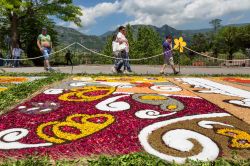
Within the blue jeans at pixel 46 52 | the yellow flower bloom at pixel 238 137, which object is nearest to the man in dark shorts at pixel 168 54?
the blue jeans at pixel 46 52

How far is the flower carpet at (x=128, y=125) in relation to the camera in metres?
5.59

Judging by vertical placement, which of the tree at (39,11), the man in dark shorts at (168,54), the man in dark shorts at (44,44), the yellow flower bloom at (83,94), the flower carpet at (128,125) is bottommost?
the flower carpet at (128,125)

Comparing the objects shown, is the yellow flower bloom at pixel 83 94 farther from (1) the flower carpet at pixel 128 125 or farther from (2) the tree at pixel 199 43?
(2) the tree at pixel 199 43

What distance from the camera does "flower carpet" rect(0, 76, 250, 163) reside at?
559 centimetres

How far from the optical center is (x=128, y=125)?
6871mm

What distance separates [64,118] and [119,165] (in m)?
2.72

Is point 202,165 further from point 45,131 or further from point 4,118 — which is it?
point 4,118

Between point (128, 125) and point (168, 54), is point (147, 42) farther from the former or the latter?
point (128, 125)

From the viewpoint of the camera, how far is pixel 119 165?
492 centimetres

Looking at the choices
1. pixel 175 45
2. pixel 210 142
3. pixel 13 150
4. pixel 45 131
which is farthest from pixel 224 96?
pixel 175 45

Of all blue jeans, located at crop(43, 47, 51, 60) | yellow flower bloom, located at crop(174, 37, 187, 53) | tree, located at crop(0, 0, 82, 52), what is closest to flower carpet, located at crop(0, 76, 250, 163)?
blue jeans, located at crop(43, 47, 51, 60)

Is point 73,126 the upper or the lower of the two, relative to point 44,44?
lower

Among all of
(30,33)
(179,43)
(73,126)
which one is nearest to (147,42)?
(30,33)

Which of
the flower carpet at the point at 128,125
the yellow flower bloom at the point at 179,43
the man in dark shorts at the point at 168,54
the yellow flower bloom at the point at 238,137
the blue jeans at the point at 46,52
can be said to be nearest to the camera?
the flower carpet at the point at 128,125
